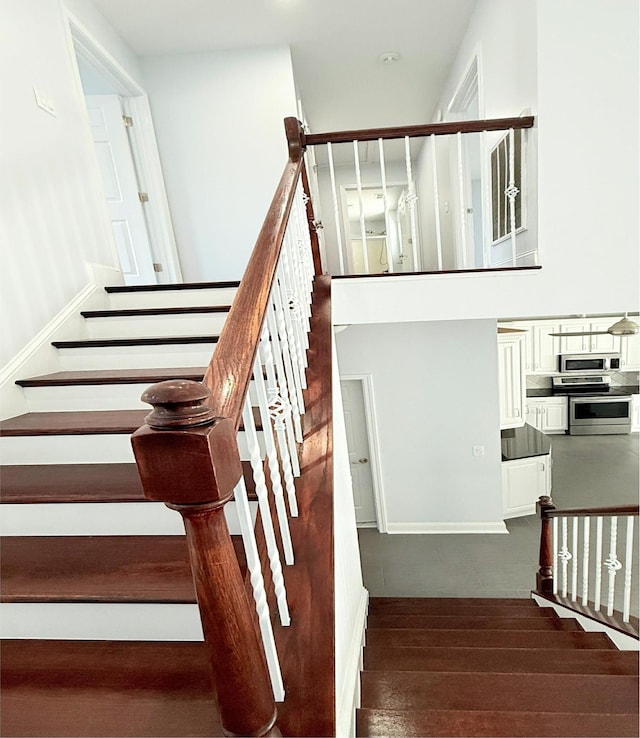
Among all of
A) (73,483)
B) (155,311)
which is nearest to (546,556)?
(73,483)

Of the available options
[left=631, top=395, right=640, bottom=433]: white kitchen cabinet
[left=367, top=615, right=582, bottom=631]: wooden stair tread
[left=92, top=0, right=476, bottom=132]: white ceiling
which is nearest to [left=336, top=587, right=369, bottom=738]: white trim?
[left=367, top=615, right=582, bottom=631]: wooden stair tread

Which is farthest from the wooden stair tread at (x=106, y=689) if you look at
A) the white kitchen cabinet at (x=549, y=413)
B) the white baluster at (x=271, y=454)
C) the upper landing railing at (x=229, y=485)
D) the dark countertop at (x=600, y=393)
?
the dark countertop at (x=600, y=393)

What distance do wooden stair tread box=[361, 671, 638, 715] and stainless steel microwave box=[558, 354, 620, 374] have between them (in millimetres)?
6463

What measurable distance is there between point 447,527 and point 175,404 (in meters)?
4.31

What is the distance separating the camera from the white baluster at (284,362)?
1140 millimetres

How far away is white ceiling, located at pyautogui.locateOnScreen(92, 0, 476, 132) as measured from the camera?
9.56 feet

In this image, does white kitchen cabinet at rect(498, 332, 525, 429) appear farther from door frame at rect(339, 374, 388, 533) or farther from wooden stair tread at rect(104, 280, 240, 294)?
wooden stair tread at rect(104, 280, 240, 294)

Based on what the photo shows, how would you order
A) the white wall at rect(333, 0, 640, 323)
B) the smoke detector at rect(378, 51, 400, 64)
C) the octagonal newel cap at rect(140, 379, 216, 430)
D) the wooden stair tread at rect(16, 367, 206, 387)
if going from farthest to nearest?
the smoke detector at rect(378, 51, 400, 64)
the white wall at rect(333, 0, 640, 323)
the wooden stair tread at rect(16, 367, 206, 387)
the octagonal newel cap at rect(140, 379, 216, 430)

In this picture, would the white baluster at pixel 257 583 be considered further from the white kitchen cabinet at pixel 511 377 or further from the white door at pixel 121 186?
the white kitchen cabinet at pixel 511 377

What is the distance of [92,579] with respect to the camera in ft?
3.69

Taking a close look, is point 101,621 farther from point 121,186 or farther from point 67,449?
point 121,186

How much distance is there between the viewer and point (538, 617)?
254 cm

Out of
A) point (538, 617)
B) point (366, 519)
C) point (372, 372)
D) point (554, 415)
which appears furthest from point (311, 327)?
point (554, 415)

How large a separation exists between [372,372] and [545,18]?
8.97ft
